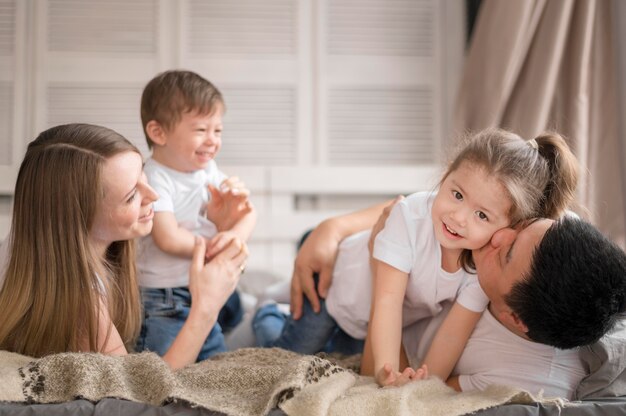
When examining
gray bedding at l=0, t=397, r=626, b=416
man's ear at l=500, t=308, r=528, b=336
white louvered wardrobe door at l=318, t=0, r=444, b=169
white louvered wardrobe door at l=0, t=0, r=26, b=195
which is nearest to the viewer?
gray bedding at l=0, t=397, r=626, b=416

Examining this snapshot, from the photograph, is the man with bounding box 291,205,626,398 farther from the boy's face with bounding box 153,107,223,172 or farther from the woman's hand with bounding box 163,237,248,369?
the boy's face with bounding box 153,107,223,172

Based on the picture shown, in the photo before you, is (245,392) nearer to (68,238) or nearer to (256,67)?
(68,238)

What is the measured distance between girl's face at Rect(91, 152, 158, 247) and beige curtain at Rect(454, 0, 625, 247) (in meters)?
1.46

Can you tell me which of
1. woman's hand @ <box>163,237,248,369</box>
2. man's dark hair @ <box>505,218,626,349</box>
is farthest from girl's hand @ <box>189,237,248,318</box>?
man's dark hair @ <box>505,218,626,349</box>

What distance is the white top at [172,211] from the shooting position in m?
A: 1.80

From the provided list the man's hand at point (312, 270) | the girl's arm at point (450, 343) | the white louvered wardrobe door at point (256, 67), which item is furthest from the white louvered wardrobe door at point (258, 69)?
the girl's arm at point (450, 343)

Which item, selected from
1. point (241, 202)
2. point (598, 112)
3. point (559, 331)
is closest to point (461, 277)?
point (559, 331)

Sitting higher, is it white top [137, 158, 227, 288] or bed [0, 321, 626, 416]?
white top [137, 158, 227, 288]

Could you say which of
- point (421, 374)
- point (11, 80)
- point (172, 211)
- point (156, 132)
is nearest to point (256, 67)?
point (11, 80)

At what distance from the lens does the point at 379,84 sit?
133 inches

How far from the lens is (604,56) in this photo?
2658mm

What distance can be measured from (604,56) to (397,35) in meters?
1.00

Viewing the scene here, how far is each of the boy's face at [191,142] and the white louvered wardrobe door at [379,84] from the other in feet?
5.02

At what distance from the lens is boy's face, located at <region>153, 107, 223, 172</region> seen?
181 cm
